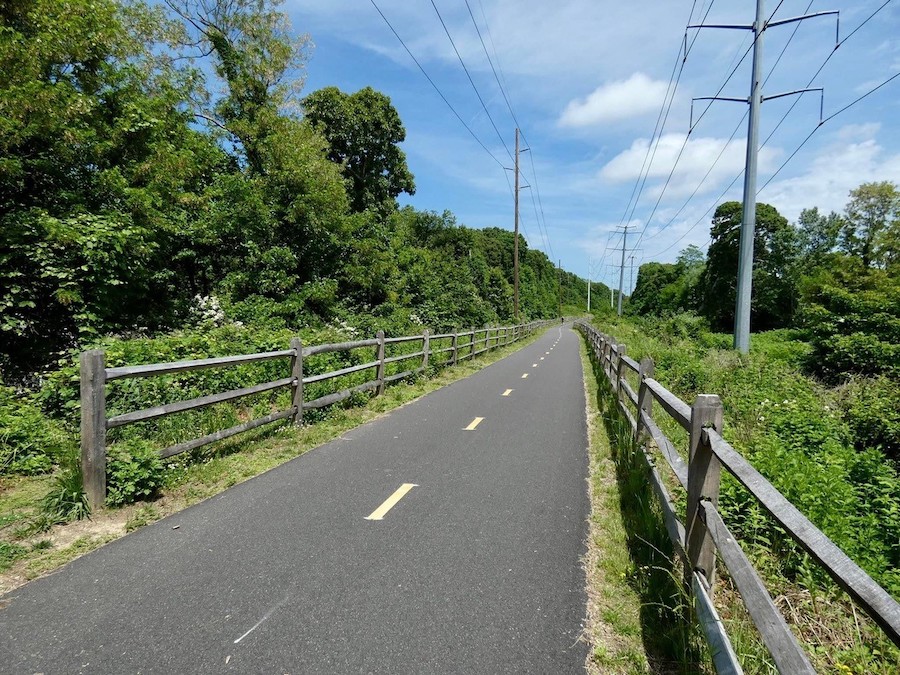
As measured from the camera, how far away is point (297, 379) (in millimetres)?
7832

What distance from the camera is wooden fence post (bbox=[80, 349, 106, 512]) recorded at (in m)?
4.48

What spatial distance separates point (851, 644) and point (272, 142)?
62.2 feet

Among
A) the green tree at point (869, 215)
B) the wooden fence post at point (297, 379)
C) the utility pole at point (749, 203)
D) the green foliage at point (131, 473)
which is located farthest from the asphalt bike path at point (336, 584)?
the green tree at point (869, 215)

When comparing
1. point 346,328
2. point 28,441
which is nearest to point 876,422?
point 28,441

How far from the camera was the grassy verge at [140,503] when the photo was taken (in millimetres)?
3746

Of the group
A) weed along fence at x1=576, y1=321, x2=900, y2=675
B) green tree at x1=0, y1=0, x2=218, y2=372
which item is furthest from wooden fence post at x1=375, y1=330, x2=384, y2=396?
weed along fence at x1=576, y1=321, x2=900, y2=675

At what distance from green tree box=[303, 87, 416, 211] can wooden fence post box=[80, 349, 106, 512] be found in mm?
25870

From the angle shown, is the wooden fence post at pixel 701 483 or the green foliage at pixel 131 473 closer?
the wooden fence post at pixel 701 483

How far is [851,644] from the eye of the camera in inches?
105

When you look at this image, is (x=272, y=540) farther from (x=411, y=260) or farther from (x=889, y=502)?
(x=411, y=260)

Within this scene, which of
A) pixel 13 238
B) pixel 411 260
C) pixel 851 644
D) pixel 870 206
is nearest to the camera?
pixel 851 644

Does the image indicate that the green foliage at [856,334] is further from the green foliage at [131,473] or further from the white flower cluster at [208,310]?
the white flower cluster at [208,310]

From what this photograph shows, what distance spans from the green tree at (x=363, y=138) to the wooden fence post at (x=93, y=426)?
84.9 ft

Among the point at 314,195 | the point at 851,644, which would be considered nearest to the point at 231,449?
the point at 851,644
